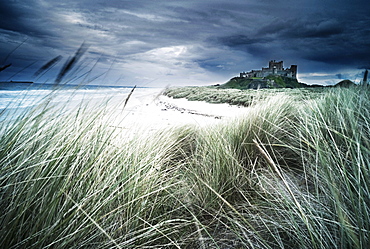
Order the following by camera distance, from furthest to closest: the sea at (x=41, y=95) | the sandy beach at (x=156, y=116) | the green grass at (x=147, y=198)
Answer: the sandy beach at (x=156, y=116)
the sea at (x=41, y=95)
the green grass at (x=147, y=198)

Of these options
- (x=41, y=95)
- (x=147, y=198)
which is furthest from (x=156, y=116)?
(x=147, y=198)

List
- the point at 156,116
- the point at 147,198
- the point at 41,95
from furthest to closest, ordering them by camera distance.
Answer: the point at 156,116 → the point at 41,95 → the point at 147,198

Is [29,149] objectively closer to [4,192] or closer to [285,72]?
[4,192]

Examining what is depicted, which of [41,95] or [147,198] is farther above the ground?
[41,95]

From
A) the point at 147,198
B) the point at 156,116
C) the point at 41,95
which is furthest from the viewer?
the point at 156,116

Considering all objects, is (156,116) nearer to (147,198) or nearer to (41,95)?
(41,95)

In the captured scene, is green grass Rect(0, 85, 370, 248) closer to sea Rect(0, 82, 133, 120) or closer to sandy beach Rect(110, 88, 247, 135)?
sea Rect(0, 82, 133, 120)

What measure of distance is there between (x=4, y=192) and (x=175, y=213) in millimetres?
872

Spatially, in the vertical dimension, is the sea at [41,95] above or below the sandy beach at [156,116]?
above

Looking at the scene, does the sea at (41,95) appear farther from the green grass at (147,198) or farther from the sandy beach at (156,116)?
the sandy beach at (156,116)

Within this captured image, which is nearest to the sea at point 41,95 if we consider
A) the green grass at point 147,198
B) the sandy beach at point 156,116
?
the green grass at point 147,198

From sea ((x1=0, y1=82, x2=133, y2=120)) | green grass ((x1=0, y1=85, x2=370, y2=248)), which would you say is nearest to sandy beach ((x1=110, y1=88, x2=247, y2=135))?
sea ((x1=0, y1=82, x2=133, y2=120))

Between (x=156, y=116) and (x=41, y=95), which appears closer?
(x=41, y=95)

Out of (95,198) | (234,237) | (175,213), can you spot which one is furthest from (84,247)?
(234,237)
